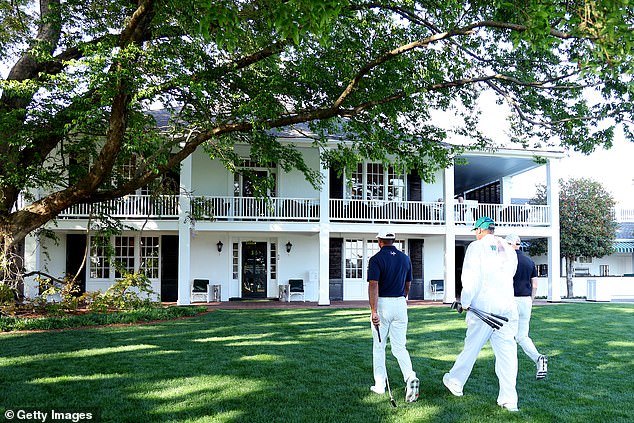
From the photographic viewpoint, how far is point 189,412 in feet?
15.9

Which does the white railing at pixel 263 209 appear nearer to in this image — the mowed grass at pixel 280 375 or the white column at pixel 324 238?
the white column at pixel 324 238

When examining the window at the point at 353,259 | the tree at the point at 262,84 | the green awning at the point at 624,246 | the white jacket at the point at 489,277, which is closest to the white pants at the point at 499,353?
the white jacket at the point at 489,277

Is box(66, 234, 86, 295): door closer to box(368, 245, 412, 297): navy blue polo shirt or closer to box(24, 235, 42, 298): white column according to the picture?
box(24, 235, 42, 298): white column

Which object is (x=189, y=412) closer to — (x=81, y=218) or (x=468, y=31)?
(x=468, y=31)

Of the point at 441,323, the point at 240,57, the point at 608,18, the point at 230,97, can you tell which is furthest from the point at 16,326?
→ the point at 608,18

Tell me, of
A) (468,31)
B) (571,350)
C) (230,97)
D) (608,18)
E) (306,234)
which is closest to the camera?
(608,18)

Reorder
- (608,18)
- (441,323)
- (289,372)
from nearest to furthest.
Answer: (608,18) < (289,372) < (441,323)

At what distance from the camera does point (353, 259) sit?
1991cm

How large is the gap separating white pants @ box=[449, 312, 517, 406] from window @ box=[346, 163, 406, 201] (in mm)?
14221

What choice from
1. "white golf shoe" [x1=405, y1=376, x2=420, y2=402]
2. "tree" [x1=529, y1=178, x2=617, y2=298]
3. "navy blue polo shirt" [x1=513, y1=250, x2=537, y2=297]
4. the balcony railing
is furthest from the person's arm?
"tree" [x1=529, y1=178, x2=617, y2=298]

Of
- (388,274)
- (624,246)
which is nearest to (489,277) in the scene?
(388,274)

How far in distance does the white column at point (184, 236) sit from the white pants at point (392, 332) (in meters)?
11.7

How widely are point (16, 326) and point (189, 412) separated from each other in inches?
304

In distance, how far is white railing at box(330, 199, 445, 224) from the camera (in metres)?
18.3
